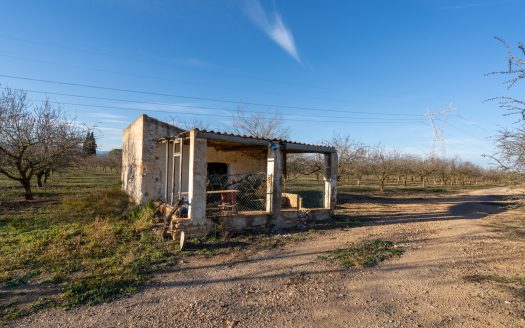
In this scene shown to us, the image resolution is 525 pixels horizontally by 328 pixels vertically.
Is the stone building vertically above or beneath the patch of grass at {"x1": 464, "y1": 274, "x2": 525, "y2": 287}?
above

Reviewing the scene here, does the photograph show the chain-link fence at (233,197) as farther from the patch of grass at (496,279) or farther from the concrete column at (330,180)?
the patch of grass at (496,279)

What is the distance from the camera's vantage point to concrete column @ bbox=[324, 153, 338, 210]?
9875 millimetres

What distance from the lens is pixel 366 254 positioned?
600cm

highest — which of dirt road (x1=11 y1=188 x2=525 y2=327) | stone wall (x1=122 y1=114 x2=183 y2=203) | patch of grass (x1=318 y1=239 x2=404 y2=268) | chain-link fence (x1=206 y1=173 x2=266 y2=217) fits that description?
stone wall (x1=122 y1=114 x2=183 y2=203)

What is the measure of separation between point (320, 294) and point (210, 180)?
7405mm

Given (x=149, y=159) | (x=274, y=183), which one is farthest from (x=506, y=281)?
(x=149, y=159)

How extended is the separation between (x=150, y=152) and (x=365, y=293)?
836 centimetres

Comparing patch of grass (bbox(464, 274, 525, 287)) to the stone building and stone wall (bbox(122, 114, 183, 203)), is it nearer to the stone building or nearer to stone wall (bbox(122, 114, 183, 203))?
the stone building

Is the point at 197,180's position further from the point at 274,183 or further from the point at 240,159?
the point at 240,159

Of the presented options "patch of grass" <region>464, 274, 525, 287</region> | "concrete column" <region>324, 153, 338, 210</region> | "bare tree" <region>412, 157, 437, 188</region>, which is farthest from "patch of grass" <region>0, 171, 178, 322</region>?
"bare tree" <region>412, 157, 437, 188</region>

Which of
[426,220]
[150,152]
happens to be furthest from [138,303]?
[426,220]

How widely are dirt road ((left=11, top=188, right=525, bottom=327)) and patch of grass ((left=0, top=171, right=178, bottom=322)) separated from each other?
379mm

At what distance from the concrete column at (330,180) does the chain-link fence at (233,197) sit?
2.22m

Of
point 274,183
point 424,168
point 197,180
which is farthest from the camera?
point 424,168
